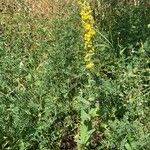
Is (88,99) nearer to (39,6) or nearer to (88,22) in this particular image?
(88,22)

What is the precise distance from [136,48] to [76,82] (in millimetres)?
760

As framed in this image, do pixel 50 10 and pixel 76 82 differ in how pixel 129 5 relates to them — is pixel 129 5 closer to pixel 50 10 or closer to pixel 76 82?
pixel 50 10

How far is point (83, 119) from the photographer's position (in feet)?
13.0

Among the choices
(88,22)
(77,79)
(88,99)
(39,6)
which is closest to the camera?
(88,22)

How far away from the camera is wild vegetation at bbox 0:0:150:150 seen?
12.9 feet

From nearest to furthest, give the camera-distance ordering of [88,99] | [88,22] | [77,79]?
1. [88,22]
2. [88,99]
3. [77,79]

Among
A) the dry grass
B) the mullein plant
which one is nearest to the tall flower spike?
the mullein plant

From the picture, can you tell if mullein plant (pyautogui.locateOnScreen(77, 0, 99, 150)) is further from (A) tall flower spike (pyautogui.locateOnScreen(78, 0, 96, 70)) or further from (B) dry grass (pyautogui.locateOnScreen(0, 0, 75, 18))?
(B) dry grass (pyautogui.locateOnScreen(0, 0, 75, 18))

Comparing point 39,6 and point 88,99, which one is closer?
point 88,99

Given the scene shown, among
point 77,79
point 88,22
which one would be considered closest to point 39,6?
point 77,79

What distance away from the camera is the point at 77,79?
4.55 metres

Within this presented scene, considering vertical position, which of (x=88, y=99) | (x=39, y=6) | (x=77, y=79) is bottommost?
(x=88, y=99)

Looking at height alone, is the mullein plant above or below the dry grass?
below

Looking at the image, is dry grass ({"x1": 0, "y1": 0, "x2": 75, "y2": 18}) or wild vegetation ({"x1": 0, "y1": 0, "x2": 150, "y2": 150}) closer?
wild vegetation ({"x1": 0, "y1": 0, "x2": 150, "y2": 150})
